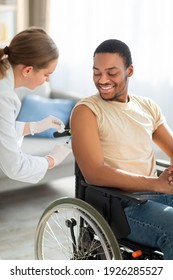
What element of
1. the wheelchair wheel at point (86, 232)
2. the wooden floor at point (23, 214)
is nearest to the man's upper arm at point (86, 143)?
the wheelchair wheel at point (86, 232)

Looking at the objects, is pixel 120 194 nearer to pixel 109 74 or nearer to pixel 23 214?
pixel 109 74

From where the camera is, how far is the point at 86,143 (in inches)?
75.4

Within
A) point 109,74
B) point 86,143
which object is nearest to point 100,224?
point 86,143

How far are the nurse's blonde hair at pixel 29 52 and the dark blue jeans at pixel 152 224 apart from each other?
0.62m

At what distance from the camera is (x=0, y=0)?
4.45 metres

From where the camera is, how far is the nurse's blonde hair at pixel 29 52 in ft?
6.37

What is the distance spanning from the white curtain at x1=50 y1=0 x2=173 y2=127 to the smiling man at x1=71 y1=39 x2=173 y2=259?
133 cm

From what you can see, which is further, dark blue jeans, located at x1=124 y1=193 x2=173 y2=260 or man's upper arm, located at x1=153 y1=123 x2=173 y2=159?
man's upper arm, located at x1=153 y1=123 x2=173 y2=159

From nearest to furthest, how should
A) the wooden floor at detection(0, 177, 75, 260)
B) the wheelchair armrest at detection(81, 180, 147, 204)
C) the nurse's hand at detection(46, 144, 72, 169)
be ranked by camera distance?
the wheelchair armrest at detection(81, 180, 147, 204)
the nurse's hand at detection(46, 144, 72, 169)
the wooden floor at detection(0, 177, 75, 260)

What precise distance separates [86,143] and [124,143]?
17 centimetres

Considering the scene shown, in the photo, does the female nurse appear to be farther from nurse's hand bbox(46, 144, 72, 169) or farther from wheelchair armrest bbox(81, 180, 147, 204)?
wheelchair armrest bbox(81, 180, 147, 204)

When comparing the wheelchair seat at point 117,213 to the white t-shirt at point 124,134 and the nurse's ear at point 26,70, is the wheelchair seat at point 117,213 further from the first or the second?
the nurse's ear at point 26,70

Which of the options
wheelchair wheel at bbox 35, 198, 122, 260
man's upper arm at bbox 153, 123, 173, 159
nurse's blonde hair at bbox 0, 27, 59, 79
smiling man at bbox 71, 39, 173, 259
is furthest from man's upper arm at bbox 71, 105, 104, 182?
man's upper arm at bbox 153, 123, 173, 159

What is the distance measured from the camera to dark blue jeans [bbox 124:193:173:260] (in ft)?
5.85
